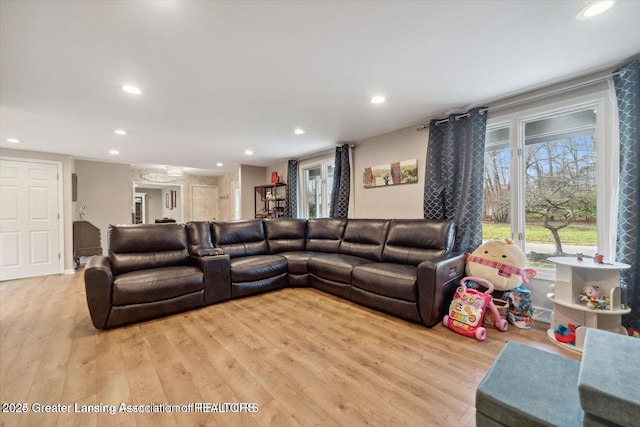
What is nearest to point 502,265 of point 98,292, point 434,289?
point 434,289

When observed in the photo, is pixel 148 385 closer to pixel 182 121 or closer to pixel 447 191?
pixel 182 121

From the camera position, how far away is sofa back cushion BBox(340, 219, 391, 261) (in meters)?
3.46

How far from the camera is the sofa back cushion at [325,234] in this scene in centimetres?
407

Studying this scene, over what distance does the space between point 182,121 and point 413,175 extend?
322cm

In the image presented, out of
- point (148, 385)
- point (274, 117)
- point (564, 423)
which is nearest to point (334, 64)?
point (274, 117)

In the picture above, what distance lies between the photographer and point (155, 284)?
2584mm

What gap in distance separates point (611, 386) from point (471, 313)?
165cm

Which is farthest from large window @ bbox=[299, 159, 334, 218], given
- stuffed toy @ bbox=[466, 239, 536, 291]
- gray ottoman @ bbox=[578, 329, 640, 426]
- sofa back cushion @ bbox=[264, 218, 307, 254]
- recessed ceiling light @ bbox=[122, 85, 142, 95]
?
gray ottoman @ bbox=[578, 329, 640, 426]

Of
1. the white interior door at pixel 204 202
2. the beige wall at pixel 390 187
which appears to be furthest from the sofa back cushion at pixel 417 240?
the white interior door at pixel 204 202

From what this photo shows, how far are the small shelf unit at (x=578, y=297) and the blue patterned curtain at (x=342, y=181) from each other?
2.83 metres

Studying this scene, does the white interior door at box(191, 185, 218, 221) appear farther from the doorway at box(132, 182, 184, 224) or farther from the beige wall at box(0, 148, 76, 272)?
the beige wall at box(0, 148, 76, 272)

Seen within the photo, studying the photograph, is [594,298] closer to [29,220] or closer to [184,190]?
[29,220]

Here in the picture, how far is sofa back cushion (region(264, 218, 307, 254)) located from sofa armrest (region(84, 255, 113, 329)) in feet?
6.91

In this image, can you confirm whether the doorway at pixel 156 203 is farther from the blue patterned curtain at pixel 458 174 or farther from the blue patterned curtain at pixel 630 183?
the blue patterned curtain at pixel 630 183
